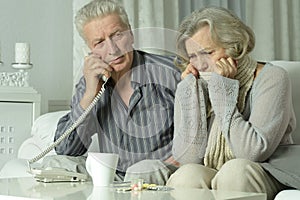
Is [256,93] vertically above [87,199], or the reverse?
[256,93]

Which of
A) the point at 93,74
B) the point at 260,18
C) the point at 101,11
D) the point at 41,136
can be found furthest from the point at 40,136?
the point at 260,18

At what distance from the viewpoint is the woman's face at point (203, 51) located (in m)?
1.52

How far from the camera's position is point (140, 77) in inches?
56.6

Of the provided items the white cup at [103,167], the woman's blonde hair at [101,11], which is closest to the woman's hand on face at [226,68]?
the woman's blonde hair at [101,11]

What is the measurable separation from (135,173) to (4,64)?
1.44 m

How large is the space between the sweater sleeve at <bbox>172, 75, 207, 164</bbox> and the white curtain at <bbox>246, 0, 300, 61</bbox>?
1.51 meters

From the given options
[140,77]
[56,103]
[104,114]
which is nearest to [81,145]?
[104,114]

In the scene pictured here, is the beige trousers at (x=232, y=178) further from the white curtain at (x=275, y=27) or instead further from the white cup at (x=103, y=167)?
the white curtain at (x=275, y=27)

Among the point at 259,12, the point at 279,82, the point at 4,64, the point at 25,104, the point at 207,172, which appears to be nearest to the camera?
the point at 207,172

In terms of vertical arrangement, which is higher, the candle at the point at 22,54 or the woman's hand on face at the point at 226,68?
the candle at the point at 22,54

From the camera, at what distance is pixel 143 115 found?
4.66ft

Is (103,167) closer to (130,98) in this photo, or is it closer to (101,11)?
(130,98)

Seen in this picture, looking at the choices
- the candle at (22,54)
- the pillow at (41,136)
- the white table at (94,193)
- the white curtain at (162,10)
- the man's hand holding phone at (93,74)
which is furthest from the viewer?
the white curtain at (162,10)

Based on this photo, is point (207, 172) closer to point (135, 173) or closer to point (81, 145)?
point (135, 173)
